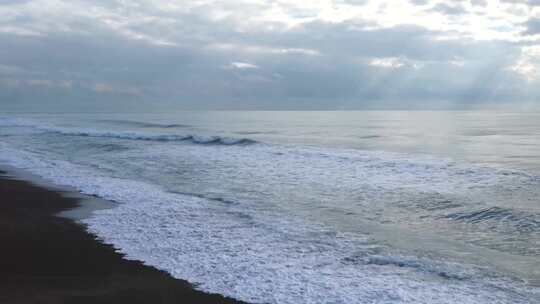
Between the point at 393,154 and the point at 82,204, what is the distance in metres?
17.8

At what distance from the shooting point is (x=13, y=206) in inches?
545

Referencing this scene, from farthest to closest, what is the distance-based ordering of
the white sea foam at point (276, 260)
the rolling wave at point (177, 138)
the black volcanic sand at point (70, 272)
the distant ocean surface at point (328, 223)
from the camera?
1. the rolling wave at point (177, 138)
2. the distant ocean surface at point (328, 223)
3. the white sea foam at point (276, 260)
4. the black volcanic sand at point (70, 272)

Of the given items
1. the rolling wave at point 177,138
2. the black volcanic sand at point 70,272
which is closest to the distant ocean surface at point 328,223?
the black volcanic sand at point 70,272

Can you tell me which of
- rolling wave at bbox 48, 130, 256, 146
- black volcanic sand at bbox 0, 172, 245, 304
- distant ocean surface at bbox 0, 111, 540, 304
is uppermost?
rolling wave at bbox 48, 130, 256, 146

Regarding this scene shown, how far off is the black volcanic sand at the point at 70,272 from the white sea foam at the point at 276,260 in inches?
15.0

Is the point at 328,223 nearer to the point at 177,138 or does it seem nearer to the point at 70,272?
the point at 70,272

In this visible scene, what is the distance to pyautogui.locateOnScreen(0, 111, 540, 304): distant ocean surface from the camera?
804 cm

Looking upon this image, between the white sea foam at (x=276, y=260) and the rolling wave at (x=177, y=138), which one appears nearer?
the white sea foam at (x=276, y=260)

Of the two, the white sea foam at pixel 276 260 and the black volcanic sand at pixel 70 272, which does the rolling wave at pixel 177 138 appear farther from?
the black volcanic sand at pixel 70 272

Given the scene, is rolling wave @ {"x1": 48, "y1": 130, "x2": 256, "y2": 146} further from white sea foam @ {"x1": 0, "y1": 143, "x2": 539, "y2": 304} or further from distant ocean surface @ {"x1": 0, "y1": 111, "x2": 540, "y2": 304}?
white sea foam @ {"x1": 0, "y1": 143, "x2": 539, "y2": 304}

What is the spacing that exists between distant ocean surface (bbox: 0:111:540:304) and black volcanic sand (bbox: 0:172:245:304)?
392 mm

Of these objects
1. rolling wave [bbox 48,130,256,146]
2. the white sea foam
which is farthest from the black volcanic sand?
rolling wave [bbox 48,130,256,146]

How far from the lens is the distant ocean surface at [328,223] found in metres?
8.04

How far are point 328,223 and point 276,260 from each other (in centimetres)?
325
